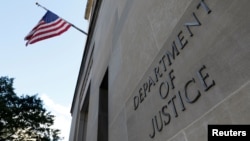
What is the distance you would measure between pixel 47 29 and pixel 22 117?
44.7ft

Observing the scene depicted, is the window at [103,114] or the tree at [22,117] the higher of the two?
the tree at [22,117]

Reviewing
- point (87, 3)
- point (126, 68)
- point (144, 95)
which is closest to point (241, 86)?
point (144, 95)

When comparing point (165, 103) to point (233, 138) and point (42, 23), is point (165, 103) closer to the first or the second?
point (233, 138)

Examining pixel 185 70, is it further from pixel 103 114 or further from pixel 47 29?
pixel 47 29

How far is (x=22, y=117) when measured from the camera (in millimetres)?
19594

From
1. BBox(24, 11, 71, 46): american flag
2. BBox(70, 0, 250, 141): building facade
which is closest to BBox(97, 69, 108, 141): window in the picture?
BBox(70, 0, 250, 141): building facade

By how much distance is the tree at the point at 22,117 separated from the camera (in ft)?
59.4

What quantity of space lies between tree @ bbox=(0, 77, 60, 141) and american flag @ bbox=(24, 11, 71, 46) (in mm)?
11843

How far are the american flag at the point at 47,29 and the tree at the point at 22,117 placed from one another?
38.9ft

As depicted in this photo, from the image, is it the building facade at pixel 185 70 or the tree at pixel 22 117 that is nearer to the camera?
the building facade at pixel 185 70

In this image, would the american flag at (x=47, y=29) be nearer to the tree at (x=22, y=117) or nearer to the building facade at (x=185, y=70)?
the building facade at (x=185, y=70)

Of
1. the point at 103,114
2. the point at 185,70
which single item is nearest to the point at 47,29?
the point at 103,114

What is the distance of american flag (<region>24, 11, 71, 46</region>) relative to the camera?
29.4 ft

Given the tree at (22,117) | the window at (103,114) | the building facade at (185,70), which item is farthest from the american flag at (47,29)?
the tree at (22,117)
